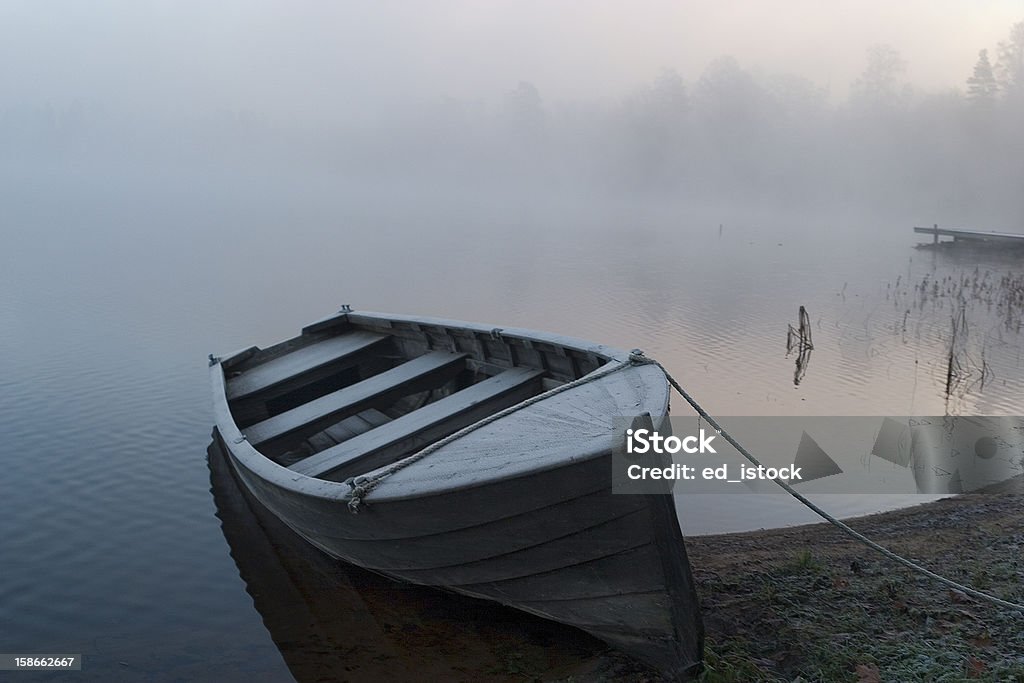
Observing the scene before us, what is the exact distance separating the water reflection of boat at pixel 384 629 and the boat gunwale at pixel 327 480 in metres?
0.86

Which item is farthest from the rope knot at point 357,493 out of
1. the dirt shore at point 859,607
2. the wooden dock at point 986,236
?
the wooden dock at point 986,236

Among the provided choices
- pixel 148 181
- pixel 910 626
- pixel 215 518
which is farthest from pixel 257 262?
pixel 148 181

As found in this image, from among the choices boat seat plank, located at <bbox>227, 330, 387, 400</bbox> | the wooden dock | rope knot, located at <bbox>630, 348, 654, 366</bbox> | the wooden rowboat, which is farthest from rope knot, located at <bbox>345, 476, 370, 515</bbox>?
the wooden dock

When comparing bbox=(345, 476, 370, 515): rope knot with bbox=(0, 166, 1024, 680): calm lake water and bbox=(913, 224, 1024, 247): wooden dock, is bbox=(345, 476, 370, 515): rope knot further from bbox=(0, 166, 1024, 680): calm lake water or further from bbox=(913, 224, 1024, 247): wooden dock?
bbox=(913, 224, 1024, 247): wooden dock

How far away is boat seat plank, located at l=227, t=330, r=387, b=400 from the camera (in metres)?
9.21

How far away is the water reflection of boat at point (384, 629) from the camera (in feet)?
17.3

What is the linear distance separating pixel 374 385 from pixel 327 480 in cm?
230

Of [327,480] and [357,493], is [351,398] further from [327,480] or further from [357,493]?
[357,493]

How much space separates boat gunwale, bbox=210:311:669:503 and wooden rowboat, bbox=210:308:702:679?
0.05 feet

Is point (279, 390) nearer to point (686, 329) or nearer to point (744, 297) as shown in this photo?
point (686, 329)

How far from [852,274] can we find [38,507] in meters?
21.9

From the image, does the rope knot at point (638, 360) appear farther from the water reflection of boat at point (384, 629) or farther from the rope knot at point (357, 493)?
the rope knot at point (357, 493)

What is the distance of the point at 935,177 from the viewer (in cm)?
6184

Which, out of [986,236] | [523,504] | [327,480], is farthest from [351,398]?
[986,236]
